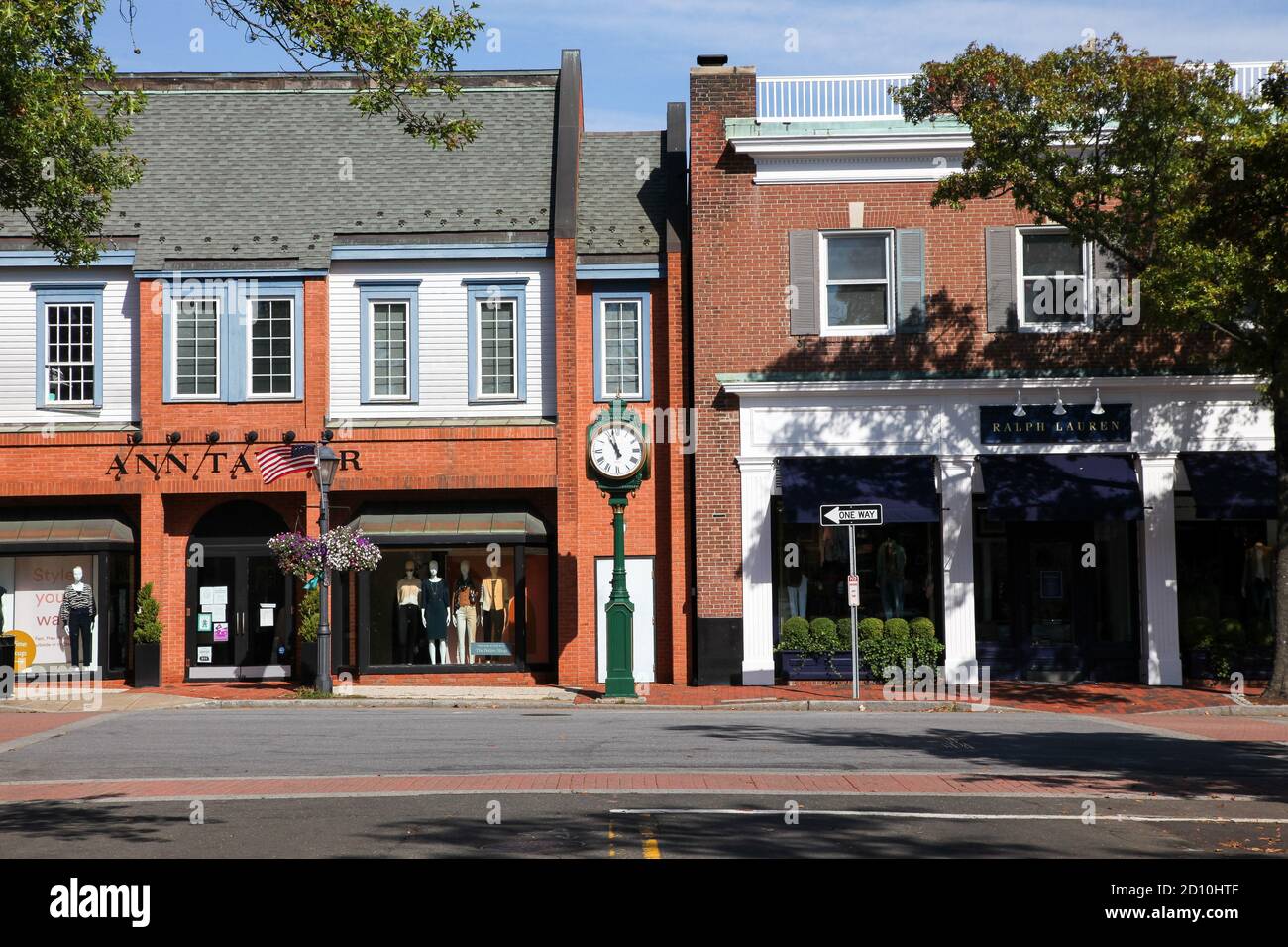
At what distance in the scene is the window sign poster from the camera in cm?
2441

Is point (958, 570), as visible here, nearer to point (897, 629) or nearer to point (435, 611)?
point (897, 629)

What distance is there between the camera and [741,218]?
78.4 ft

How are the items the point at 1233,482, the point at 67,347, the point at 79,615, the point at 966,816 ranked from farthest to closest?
the point at 67,347, the point at 79,615, the point at 1233,482, the point at 966,816

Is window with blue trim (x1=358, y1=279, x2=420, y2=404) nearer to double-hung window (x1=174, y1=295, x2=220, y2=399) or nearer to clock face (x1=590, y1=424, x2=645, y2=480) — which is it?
double-hung window (x1=174, y1=295, x2=220, y2=399)

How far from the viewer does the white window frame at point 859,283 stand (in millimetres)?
23719

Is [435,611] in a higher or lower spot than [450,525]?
lower

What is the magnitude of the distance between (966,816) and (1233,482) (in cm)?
1467

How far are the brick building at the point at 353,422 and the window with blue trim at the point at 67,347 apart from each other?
4 centimetres

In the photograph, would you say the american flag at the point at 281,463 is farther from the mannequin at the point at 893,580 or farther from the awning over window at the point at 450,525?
the mannequin at the point at 893,580

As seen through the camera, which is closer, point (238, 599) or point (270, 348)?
point (270, 348)

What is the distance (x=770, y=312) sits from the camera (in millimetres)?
23812

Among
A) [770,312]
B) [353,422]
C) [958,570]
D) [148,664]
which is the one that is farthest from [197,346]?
[958,570]

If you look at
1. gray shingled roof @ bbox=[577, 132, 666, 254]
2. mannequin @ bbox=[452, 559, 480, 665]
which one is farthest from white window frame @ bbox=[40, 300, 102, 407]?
gray shingled roof @ bbox=[577, 132, 666, 254]

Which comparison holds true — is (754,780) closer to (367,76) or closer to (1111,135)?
(367,76)
